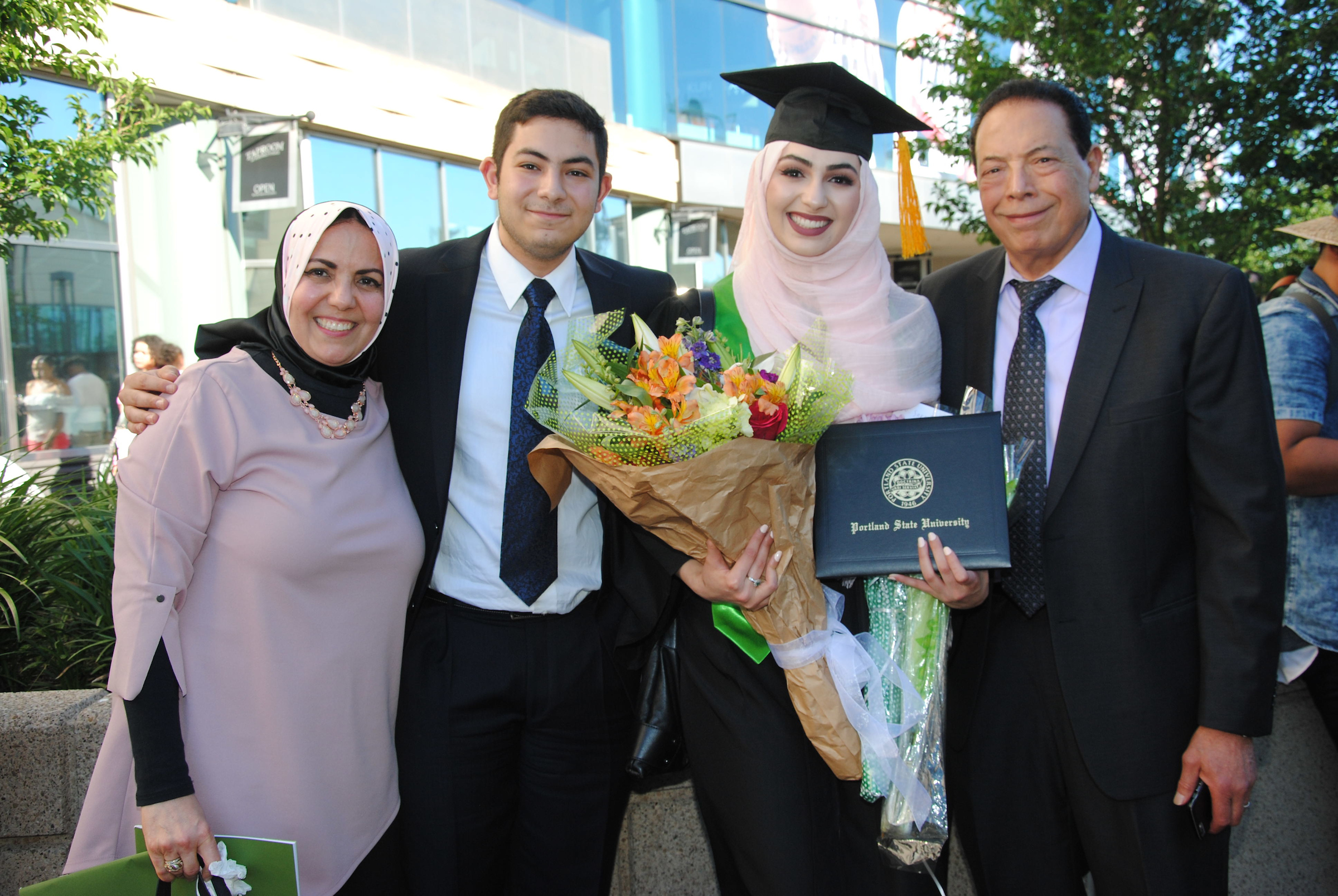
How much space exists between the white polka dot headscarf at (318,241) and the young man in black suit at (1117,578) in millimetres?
1480

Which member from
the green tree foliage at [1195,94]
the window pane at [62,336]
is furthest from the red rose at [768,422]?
the window pane at [62,336]

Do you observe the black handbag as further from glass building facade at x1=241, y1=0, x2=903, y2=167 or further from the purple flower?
glass building facade at x1=241, y1=0, x2=903, y2=167

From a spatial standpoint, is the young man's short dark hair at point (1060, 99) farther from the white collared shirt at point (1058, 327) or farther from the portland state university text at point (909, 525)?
the portland state university text at point (909, 525)

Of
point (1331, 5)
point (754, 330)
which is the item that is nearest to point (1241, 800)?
point (754, 330)

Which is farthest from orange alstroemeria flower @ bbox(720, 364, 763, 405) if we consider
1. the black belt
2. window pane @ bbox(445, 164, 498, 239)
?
window pane @ bbox(445, 164, 498, 239)

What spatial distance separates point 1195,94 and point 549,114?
16.4 feet

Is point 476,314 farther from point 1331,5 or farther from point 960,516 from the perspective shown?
point 1331,5

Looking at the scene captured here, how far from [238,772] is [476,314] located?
4.20 feet

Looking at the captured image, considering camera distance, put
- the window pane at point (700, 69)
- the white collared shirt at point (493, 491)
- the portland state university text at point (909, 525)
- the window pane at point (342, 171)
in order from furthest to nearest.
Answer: the window pane at point (700, 69), the window pane at point (342, 171), the white collared shirt at point (493, 491), the portland state university text at point (909, 525)

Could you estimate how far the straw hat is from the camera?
2795mm

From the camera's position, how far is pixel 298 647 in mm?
1919

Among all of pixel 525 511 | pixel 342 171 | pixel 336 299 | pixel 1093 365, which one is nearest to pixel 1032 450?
pixel 1093 365

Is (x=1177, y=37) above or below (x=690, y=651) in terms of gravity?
above

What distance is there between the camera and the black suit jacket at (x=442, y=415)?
7.32 ft
